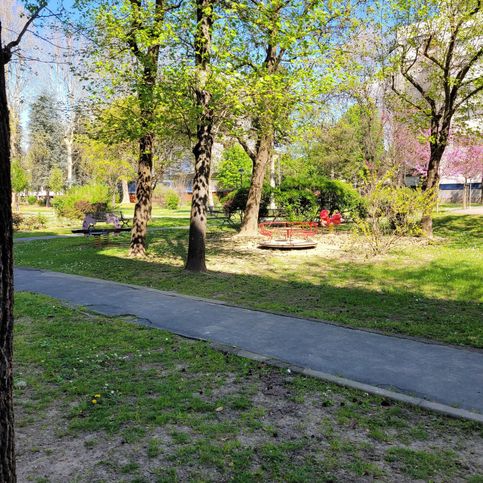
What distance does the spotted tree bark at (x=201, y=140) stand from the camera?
9.95 metres

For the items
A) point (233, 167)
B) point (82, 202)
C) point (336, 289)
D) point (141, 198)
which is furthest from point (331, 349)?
point (233, 167)

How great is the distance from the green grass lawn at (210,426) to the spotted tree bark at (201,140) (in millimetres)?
6026

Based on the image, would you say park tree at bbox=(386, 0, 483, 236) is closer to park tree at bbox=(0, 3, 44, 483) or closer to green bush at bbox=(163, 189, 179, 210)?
park tree at bbox=(0, 3, 44, 483)

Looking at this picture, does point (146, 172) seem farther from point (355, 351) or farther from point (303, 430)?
point (303, 430)

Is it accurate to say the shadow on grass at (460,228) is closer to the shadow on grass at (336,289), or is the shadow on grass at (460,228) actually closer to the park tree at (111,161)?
the shadow on grass at (336,289)

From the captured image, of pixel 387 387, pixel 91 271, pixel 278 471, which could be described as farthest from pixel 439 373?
pixel 91 271

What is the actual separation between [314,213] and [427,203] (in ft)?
29.4

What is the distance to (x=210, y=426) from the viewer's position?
3584 millimetres

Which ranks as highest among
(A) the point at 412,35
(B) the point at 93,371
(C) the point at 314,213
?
(A) the point at 412,35

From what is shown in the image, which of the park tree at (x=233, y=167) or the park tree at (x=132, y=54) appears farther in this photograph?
the park tree at (x=233, y=167)

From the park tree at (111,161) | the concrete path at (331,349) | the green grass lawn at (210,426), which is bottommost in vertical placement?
the green grass lawn at (210,426)

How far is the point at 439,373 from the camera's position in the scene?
15.4ft

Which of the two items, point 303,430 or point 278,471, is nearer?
point 278,471

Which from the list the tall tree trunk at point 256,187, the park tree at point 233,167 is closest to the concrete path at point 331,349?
the tall tree trunk at point 256,187
